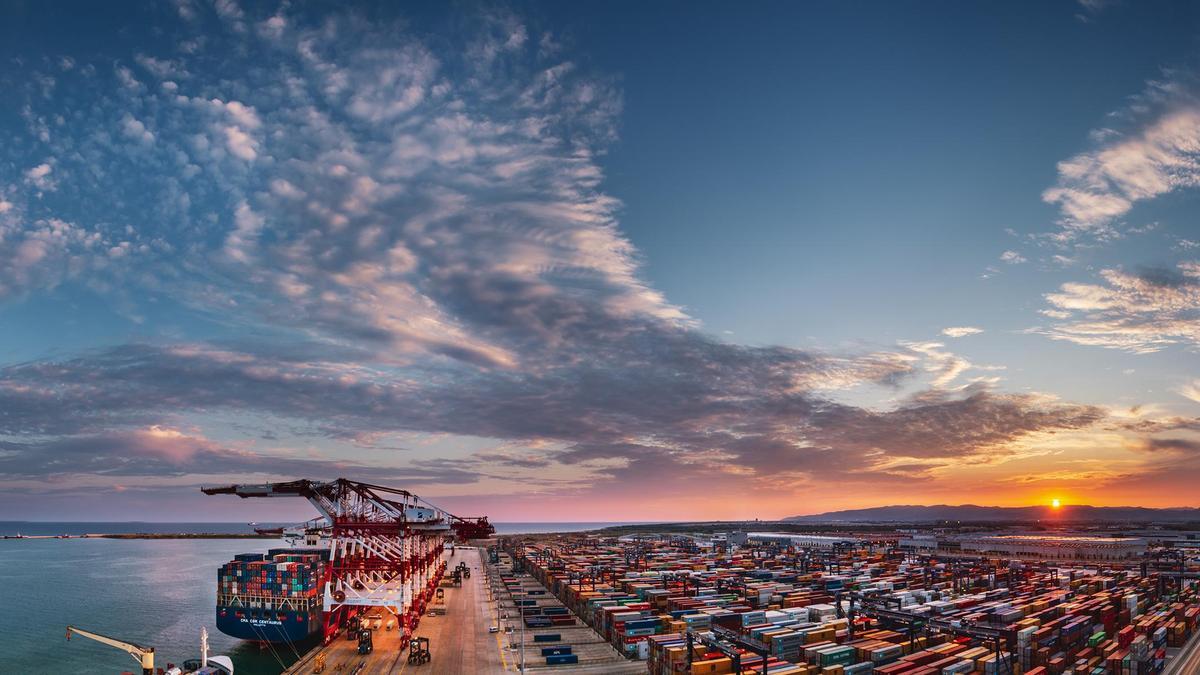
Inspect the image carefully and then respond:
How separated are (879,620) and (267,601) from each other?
2553 inches

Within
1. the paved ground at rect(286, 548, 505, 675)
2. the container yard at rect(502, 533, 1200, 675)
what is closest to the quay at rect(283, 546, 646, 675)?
the paved ground at rect(286, 548, 505, 675)

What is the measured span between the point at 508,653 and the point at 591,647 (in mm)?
8937

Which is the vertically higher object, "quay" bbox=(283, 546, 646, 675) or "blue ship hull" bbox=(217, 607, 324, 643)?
"blue ship hull" bbox=(217, 607, 324, 643)

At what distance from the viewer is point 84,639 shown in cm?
8700

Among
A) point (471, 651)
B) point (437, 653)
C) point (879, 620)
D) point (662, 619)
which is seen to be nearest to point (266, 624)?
point (437, 653)

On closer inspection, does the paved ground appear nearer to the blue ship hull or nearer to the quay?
the quay

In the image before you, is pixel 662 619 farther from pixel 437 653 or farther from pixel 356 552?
pixel 356 552

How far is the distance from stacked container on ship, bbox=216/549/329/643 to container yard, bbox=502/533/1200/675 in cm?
2283

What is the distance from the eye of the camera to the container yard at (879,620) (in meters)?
55.5

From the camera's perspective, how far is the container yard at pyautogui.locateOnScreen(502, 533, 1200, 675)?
5553 centimetres

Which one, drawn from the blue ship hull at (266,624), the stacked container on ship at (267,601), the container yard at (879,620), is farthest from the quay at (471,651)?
the stacked container on ship at (267,601)

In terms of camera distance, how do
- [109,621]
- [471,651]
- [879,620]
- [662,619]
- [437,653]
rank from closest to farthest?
[437,653]
[471,651]
[662,619]
[879,620]
[109,621]

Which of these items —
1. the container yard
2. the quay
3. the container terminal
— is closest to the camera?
the container yard

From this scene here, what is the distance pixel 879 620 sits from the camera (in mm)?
73938
